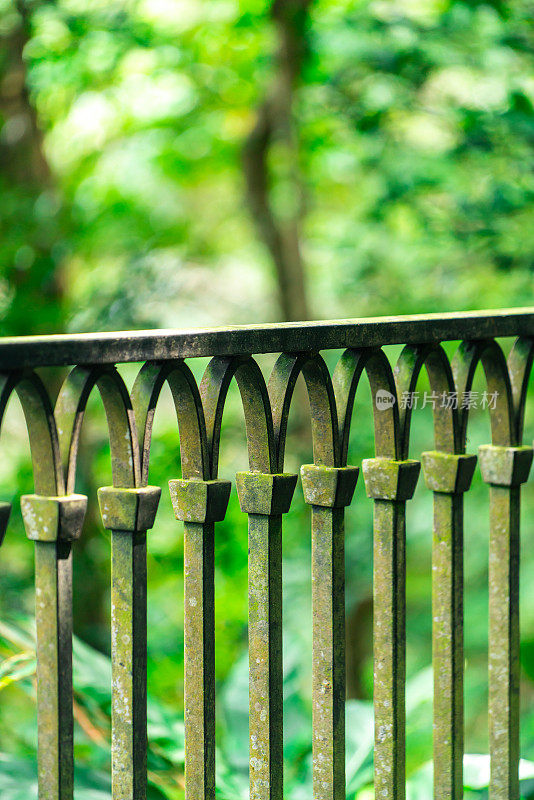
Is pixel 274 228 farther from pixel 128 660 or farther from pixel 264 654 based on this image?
pixel 128 660

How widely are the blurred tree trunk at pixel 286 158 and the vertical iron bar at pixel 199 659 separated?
135 inches

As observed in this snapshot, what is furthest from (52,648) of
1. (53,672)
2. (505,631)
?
(505,631)

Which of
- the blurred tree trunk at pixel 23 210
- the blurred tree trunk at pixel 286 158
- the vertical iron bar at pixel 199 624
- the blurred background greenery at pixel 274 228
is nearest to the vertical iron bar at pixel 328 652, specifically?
the vertical iron bar at pixel 199 624

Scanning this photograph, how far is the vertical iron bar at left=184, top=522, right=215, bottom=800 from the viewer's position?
98 cm

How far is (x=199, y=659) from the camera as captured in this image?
98 cm

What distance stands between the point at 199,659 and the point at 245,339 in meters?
0.36

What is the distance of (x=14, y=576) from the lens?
362cm

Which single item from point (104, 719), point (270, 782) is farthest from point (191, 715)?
point (104, 719)

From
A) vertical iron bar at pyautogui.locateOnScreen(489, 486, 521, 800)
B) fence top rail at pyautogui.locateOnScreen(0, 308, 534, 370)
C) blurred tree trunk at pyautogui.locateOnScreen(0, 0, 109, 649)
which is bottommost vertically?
vertical iron bar at pyautogui.locateOnScreen(489, 486, 521, 800)

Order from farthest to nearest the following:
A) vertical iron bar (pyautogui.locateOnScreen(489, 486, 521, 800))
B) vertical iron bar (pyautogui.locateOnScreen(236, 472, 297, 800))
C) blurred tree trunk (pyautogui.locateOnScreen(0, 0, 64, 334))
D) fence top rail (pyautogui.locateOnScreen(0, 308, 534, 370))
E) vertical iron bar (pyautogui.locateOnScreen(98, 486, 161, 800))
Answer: blurred tree trunk (pyautogui.locateOnScreen(0, 0, 64, 334)), vertical iron bar (pyautogui.locateOnScreen(489, 486, 521, 800)), vertical iron bar (pyautogui.locateOnScreen(236, 472, 297, 800)), vertical iron bar (pyautogui.locateOnScreen(98, 486, 161, 800)), fence top rail (pyautogui.locateOnScreen(0, 308, 534, 370))

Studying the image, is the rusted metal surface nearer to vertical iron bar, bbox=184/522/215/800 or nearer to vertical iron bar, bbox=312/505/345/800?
vertical iron bar, bbox=312/505/345/800

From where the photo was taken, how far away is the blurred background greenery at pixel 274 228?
120 inches

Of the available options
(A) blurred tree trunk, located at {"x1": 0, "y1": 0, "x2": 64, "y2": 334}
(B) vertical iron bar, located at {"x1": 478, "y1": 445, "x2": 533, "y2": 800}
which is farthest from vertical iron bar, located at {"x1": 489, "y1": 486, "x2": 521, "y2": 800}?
(A) blurred tree trunk, located at {"x1": 0, "y1": 0, "x2": 64, "y2": 334}

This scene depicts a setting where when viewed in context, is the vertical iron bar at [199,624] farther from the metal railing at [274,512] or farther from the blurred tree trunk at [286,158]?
the blurred tree trunk at [286,158]
